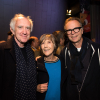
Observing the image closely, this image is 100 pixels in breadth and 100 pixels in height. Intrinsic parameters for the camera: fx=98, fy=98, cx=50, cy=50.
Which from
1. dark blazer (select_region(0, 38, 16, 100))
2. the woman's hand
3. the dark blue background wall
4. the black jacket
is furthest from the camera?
the dark blue background wall

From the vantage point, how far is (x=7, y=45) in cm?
151

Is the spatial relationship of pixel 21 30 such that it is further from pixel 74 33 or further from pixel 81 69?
pixel 81 69

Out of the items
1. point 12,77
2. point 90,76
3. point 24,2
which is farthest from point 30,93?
point 24,2

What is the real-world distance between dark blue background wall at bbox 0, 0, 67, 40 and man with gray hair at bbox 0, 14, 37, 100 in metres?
2.99

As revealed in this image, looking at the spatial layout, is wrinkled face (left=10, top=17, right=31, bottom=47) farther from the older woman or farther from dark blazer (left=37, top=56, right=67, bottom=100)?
dark blazer (left=37, top=56, right=67, bottom=100)

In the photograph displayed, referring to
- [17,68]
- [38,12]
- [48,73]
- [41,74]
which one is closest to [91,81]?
[48,73]

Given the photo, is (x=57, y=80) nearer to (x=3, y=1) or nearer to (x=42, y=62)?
(x=42, y=62)

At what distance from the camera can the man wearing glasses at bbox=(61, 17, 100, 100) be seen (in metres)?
1.79

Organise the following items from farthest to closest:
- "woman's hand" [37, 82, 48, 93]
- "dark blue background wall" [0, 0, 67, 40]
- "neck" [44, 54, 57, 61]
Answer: "dark blue background wall" [0, 0, 67, 40], "neck" [44, 54, 57, 61], "woman's hand" [37, 82, 48, 93]

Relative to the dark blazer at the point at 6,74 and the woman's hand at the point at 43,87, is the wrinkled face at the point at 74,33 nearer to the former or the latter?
the woman's hand at the point at 43,87

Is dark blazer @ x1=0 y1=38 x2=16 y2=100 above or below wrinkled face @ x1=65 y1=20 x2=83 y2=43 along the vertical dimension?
below

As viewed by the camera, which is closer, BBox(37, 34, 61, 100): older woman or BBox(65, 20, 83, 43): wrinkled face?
BBox(37, 34, 61, 100): older woman

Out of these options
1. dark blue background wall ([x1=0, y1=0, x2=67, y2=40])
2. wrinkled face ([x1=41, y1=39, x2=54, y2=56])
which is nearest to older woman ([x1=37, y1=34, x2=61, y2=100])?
wrinkled face ([x1=41, y1=39, x2=54, y2=56])

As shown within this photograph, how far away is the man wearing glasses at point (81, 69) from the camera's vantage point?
5.87 ft
